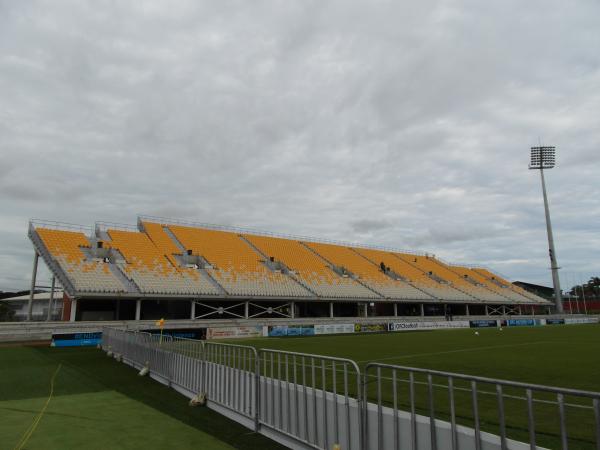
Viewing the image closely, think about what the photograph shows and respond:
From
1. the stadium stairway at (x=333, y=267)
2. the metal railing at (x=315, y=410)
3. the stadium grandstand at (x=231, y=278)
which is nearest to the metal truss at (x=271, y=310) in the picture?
the stadium grandstand at (x=231, y=278)

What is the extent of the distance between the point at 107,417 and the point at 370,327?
28154mm

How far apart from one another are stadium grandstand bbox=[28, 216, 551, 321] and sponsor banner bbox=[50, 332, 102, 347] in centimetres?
538

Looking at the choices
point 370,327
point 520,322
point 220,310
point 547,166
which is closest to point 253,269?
point 220,310

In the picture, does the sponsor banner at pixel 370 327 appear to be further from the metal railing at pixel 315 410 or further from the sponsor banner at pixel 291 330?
the metal railing at pixel 315 410

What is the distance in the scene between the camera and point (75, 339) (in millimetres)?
20750

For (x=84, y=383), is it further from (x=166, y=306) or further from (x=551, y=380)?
(x=166, y=306)

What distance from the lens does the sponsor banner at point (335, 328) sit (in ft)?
99.7

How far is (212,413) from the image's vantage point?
732cm

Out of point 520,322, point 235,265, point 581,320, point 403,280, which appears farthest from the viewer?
point 403,280

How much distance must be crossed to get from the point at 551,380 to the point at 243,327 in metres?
20.1

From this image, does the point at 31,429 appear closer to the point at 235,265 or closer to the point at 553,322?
the point at 235,265

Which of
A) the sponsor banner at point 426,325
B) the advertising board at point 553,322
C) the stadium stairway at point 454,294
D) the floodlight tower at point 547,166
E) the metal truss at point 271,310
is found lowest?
the advertising board at point 553,322

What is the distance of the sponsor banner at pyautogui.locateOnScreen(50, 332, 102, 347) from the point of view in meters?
20.4

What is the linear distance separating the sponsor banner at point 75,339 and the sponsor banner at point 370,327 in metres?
18.5
